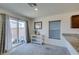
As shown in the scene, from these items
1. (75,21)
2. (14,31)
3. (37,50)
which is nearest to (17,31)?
(14,31)

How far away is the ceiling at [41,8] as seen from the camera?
4.76 feet

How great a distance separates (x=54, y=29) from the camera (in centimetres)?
164

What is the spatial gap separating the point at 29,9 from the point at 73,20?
0.64 meters

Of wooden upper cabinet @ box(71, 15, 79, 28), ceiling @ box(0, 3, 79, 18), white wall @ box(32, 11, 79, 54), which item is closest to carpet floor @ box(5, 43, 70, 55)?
white wall @ box(32, 11, 79, 54)

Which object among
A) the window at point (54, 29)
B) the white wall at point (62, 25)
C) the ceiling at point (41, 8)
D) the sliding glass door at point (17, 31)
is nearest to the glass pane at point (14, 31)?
the sliding glass door at point (17, 31)

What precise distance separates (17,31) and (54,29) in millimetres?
565

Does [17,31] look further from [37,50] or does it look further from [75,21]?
[75,21]

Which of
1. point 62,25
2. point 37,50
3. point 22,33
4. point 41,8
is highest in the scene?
point 41,8

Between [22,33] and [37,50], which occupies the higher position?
A: [22,33]

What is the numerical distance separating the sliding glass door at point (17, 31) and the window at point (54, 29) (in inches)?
16.0

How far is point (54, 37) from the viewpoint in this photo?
1.63 meters

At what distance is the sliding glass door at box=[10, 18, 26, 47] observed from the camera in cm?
158
